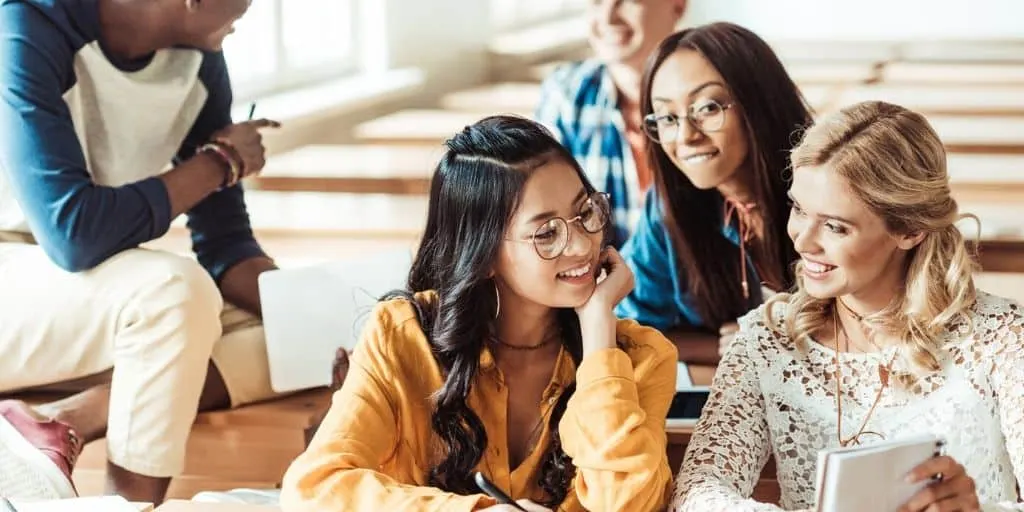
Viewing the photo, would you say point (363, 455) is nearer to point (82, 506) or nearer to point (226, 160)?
point (82, 506)

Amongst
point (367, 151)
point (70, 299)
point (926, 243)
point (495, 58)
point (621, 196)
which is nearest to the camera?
point (926, 243)

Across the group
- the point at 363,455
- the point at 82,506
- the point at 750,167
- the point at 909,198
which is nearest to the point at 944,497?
the point at 909,198

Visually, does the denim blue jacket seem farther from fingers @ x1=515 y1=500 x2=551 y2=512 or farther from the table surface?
the table surface

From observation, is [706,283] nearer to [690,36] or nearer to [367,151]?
[690,36]

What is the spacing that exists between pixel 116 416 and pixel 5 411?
18cm

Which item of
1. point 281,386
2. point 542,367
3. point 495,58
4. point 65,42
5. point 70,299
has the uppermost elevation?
point 65,42

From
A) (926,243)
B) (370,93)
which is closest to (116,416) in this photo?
(926,243)

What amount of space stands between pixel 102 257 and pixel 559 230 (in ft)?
3.32

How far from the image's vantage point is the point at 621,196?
2947mm

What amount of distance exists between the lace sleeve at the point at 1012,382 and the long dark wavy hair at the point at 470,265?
511mm

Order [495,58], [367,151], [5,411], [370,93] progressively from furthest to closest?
[495,58] < [370,93] < [367,151] < [5,411]

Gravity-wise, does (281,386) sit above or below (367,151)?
above

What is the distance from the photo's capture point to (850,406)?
5.97ft

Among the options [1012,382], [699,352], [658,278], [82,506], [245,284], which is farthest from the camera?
[245,284]
